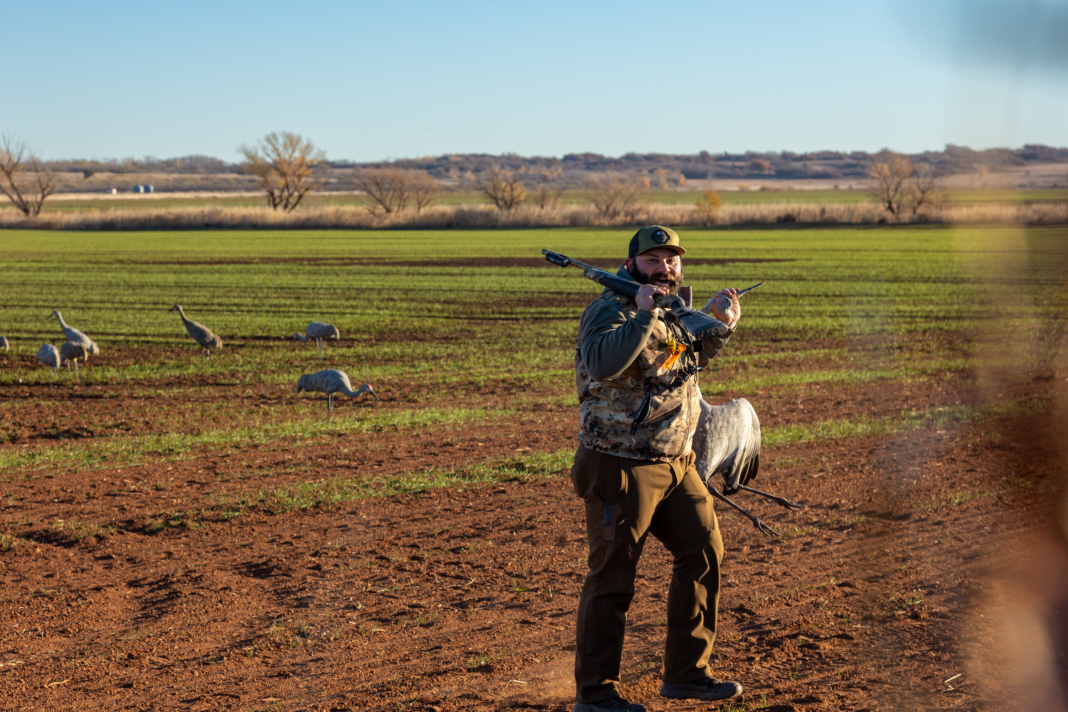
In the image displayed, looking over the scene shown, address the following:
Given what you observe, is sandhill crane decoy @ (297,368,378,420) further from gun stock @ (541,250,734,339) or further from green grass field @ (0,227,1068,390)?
gun stock @ (541,250,734,339)

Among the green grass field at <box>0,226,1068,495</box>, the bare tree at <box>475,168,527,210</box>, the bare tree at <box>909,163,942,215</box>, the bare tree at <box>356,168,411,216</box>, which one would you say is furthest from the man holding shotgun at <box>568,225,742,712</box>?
the bare tree at <box>356,168,411,216</box>

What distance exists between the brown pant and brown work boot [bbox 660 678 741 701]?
28 mm

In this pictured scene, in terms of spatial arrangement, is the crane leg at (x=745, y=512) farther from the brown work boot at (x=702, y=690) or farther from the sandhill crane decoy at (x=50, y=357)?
the sandhill crane decoy at (x=50, y=357)

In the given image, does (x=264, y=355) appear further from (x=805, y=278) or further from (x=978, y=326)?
(x=805, y=278)

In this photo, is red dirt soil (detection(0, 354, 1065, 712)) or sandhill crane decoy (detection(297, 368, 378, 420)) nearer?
red dirt soil (detection(0, 354, 1065, 712))

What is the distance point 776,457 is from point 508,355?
9.38m

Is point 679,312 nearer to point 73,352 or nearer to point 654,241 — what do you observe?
point 654,241

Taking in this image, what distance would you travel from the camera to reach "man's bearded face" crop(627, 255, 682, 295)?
4238 mm

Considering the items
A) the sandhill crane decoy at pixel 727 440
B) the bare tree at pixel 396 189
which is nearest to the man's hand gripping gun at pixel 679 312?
the sandhill crane decoy at pixel 727 440

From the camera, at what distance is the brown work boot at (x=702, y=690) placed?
437cm

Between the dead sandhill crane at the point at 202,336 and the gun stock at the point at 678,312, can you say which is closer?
the gun stock at the point at 678,312

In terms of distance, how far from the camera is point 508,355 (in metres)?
18.8

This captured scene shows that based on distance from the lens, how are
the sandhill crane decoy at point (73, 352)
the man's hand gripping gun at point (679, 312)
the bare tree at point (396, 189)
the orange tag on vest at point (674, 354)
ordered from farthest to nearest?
the bare tree at point (396, 189), the sandhill crane decoy at point (73, 352), the orange tag on vest at point (674, 354), the man's hand gripping gun at point (679, 312)

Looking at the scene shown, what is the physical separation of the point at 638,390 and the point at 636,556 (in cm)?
73
